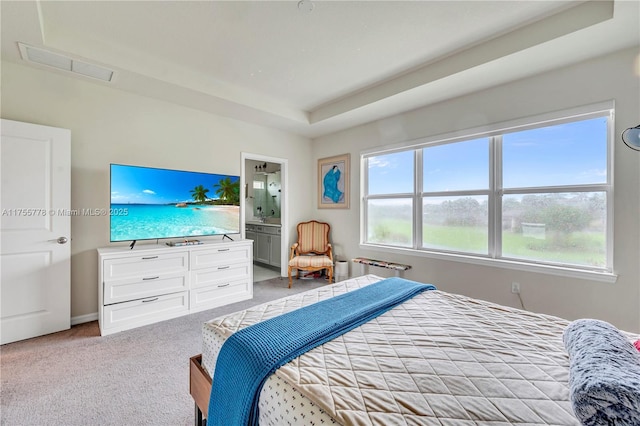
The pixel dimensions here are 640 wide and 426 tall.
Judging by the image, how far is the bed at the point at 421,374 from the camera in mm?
862

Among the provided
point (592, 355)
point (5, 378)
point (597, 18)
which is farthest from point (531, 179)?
point (5, 378)

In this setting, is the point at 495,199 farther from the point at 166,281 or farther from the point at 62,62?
the point at 62,62

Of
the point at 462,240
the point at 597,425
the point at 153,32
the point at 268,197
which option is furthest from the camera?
the point at 268,197

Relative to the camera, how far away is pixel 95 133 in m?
2.97

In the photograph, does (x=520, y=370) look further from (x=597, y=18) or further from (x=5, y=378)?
(x=5, y=378)

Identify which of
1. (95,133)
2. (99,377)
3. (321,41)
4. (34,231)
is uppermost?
(321,41)

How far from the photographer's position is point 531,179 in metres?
2.87

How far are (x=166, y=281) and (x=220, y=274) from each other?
621 millimetres

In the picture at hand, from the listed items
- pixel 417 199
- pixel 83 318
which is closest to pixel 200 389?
pixel 83 318

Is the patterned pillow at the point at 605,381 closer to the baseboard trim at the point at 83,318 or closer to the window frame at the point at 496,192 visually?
the window frame at the point at 496,192

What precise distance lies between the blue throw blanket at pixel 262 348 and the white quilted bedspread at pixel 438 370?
0.06m

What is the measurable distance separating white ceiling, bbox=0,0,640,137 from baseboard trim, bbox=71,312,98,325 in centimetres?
252

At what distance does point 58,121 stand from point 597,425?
14.1 feet

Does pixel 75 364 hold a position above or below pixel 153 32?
below
